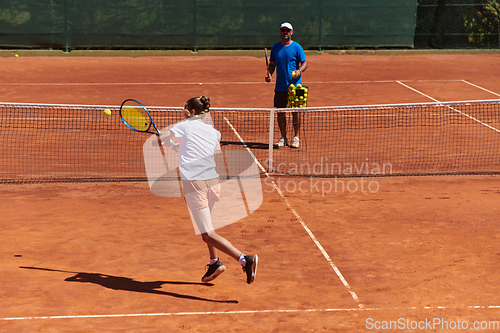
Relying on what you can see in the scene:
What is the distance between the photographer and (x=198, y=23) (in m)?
22.7

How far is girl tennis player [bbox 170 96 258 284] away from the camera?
5.67 m

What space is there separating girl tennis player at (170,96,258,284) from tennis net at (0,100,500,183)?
13.4 feet

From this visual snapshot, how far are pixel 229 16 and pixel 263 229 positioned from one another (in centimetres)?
1658

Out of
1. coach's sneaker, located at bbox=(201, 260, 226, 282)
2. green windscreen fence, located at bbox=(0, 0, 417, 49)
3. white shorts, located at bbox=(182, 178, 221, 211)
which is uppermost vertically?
green windscreen fence, located at bbox=(0, 0, 417, 49)

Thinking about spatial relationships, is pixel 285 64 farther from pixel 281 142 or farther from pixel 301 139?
pixel 301 139

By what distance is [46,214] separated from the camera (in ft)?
25.9

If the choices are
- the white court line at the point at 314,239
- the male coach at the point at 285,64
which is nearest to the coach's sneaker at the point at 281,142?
the male coach at the point at 285,64

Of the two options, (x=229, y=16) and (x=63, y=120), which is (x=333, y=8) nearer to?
(x=229, y=16)

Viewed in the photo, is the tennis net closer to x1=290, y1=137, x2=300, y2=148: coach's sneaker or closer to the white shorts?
x1=290, y1=137, x2=300, y2=148: coach's sneaker

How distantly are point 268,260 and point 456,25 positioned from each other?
21475 mm

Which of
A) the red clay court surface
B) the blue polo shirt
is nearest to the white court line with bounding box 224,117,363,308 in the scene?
the red clay court surface

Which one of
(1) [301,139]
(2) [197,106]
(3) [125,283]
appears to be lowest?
(3) [125,283]

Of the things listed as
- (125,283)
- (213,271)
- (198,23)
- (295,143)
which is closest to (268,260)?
(213,271)

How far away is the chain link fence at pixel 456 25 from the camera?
81.1ft
